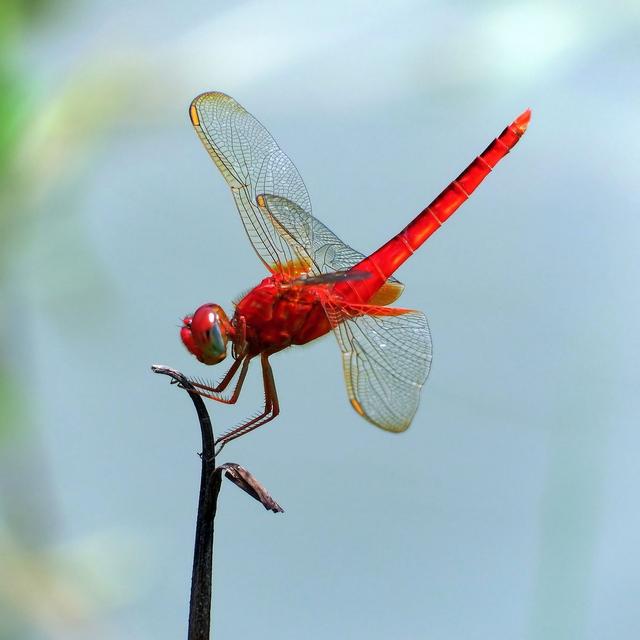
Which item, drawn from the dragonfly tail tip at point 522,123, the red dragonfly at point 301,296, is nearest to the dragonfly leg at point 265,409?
the red dragonfly at point 301,296

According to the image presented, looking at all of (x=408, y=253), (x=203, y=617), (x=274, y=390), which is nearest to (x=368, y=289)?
(x=408, y=253)

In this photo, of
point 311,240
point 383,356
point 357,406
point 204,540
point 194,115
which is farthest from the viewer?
point 194,115

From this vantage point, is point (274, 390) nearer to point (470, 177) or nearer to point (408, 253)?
point (408, 253)

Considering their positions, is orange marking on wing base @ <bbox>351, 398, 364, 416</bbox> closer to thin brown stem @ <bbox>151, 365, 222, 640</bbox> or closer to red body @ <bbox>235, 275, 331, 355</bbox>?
red body @ <bbox>235, 275, 331, 355</bbox>

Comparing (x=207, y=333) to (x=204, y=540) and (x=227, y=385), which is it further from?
(x=204, y=540)

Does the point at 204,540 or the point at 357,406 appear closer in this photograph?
the point at 204,540

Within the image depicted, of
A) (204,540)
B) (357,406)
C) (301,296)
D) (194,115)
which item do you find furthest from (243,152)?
(204,540)

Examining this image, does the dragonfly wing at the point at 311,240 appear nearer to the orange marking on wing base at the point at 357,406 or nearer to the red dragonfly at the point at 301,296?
the red dragonfly at the point at 301,296
